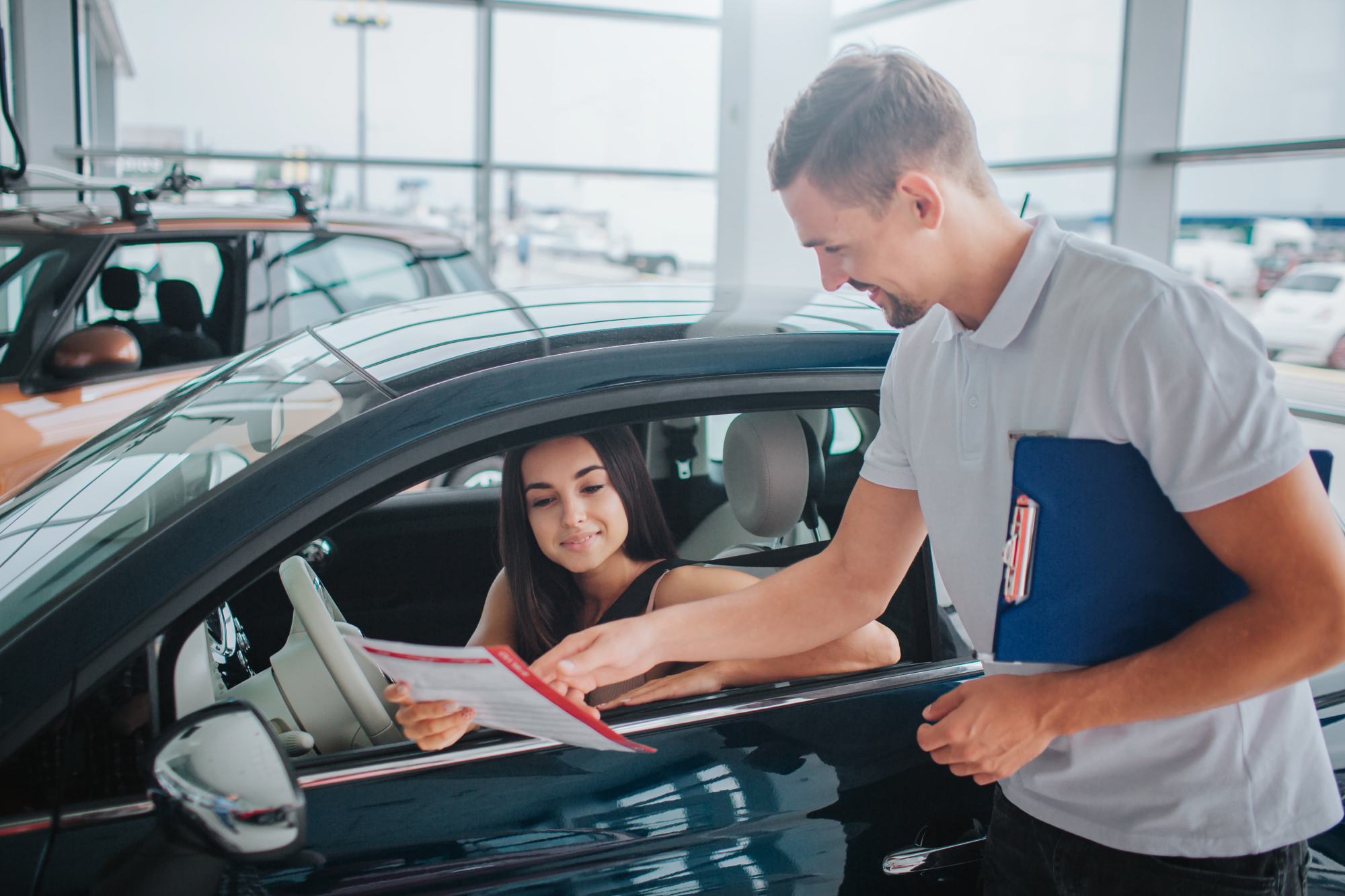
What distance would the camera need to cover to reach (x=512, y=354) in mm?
1230

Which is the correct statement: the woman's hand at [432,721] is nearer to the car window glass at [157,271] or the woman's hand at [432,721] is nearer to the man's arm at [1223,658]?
the man's arm at [1223,658]

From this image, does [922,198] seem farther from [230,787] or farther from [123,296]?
[123,296]

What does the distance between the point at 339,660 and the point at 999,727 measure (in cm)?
79

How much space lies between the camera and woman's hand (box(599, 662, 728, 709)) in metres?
1.25

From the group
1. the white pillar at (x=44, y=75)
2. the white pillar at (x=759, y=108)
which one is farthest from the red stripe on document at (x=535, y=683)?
the white pillar at (x=44, y=75)

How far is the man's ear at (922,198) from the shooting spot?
36.7 inches

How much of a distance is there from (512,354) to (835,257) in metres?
0.43

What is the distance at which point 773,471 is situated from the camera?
1389mm

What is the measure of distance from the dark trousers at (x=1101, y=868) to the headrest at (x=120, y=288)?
318 centimetres

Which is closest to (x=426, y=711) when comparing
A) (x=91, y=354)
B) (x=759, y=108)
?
(x=91, y=354)

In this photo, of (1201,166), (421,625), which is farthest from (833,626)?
(1201,166)

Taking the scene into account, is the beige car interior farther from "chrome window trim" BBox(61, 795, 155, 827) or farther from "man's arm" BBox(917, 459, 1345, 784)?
"man's arm" BBox(917, 459, 1345, 784)

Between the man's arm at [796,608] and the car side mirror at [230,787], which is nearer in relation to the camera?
the car side mirror at [230,787]

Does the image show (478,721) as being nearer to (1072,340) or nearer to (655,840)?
(655,840)
